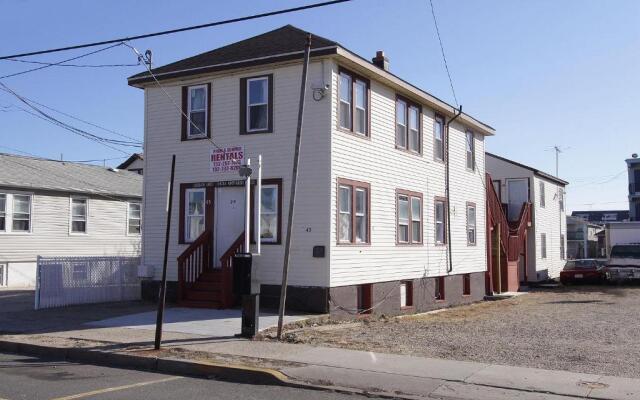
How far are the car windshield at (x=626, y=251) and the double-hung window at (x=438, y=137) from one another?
17740 millimetres

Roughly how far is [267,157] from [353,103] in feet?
8.95

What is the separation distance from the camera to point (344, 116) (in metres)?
17.2

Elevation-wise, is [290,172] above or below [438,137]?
below

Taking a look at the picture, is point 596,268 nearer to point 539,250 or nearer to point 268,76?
point 539,250

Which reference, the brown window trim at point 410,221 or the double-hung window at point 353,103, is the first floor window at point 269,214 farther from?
the brown window trim at point 410,221

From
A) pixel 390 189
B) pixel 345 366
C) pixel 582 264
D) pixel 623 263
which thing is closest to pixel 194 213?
pixel 390 189

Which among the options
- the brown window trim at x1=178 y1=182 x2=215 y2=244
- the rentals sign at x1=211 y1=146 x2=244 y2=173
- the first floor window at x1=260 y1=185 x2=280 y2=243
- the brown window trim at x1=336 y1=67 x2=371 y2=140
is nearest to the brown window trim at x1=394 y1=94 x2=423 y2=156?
the brown window trim at x1=336 y1=67 x2=371 y2=140

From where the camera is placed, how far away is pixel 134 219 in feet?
102

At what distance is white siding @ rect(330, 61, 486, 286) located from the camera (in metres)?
16.8

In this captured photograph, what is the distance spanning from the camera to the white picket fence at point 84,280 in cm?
1709

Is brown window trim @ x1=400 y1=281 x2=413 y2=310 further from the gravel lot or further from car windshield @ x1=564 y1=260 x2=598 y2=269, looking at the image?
car windshield @ x1=564 y1=260 x2=598 y2=269

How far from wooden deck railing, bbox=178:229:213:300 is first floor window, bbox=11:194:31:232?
38.2ft

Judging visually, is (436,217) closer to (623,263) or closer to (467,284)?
(467,284)

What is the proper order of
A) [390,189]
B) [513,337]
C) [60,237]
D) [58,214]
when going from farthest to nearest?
[60,237] < [58,214] < [390,189] < [513,337]
